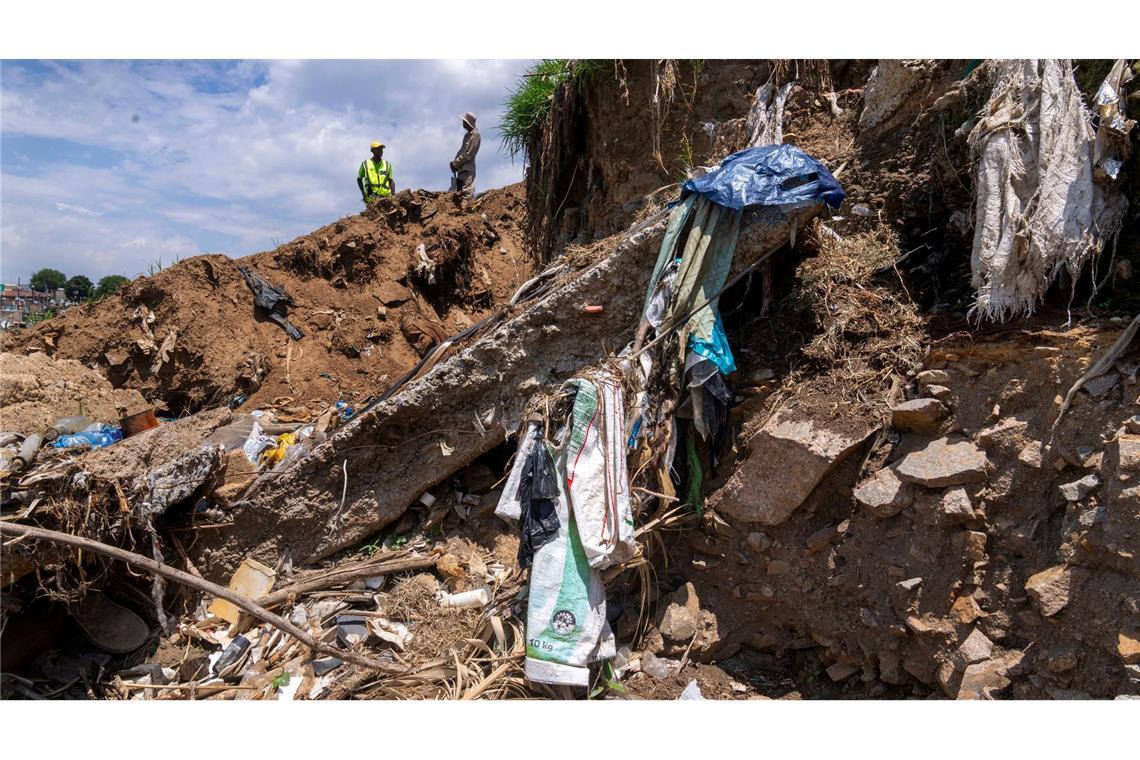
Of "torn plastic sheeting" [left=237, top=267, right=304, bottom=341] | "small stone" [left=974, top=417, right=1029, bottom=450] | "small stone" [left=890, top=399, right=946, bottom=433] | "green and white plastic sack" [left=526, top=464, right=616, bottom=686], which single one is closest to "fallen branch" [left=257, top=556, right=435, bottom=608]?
"green and white plastic sack" [left=526, top=464, right=616, bottom=686]

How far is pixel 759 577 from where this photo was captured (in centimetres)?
342

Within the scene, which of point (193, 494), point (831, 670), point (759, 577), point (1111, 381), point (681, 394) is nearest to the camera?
point (1111, 381)

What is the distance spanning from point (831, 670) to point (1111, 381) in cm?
167

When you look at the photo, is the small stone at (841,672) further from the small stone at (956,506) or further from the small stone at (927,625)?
the small stone at (956,506)

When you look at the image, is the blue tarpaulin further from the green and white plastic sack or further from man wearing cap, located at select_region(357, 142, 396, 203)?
man wearing cap, located at select_region(357, 142, 396, 203)

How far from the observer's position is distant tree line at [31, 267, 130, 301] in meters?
8.49

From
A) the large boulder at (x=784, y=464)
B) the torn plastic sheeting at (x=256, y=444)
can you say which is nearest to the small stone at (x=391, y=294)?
the torn plastic sheeting at (x=256, y=444)

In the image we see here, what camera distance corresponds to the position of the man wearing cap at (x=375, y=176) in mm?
10000

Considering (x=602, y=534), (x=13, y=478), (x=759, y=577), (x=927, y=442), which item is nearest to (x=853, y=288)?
(x=927, y=442)

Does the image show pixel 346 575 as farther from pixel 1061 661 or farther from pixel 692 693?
pixel 1061 661

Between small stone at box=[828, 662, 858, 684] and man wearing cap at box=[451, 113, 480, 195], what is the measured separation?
27.5 ft

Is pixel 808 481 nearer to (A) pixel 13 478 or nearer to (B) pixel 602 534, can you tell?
(B) pixel 602 534

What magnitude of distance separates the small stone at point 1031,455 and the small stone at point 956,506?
26 cm

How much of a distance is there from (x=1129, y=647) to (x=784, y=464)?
1408 mm
